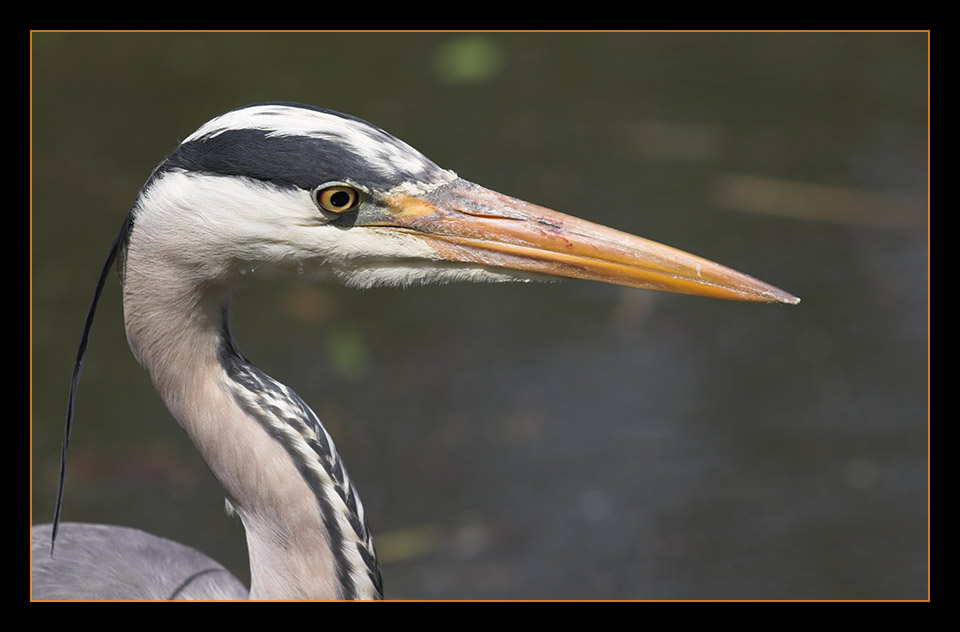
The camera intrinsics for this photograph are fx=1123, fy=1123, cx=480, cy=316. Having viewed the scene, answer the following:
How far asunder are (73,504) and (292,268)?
1603 mm

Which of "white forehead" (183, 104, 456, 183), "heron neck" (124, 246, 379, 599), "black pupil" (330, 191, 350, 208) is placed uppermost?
"white forehead" (183, 104, 456, 183)

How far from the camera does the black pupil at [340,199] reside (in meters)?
1.56

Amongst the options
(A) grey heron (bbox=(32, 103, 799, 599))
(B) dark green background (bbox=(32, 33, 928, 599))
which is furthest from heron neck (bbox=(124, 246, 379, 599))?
(B) dark green background (bbox=(32, 33, 928, 599))

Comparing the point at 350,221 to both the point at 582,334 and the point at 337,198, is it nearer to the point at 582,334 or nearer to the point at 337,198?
the point at 337,198

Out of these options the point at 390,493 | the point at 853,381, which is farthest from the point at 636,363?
the point at 390,493

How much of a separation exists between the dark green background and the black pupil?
4.61ft

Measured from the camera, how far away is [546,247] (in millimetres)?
1629

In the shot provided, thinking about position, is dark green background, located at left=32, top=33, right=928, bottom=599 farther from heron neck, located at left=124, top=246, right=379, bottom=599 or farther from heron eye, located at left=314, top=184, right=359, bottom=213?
heron eye, located at left=314, top=184, right=359, bottom=213

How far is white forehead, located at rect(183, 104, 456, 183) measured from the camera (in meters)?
1.53

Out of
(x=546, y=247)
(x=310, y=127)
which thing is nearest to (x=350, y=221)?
(x=310, y=127)

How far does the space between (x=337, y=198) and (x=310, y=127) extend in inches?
4.1

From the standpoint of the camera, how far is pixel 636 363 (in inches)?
131

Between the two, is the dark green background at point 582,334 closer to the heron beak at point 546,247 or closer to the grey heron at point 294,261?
the grey heron at point 294,261

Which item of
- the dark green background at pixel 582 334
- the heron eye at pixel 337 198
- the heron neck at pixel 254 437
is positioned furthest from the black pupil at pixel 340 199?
the dark green background at pixel 582 334
